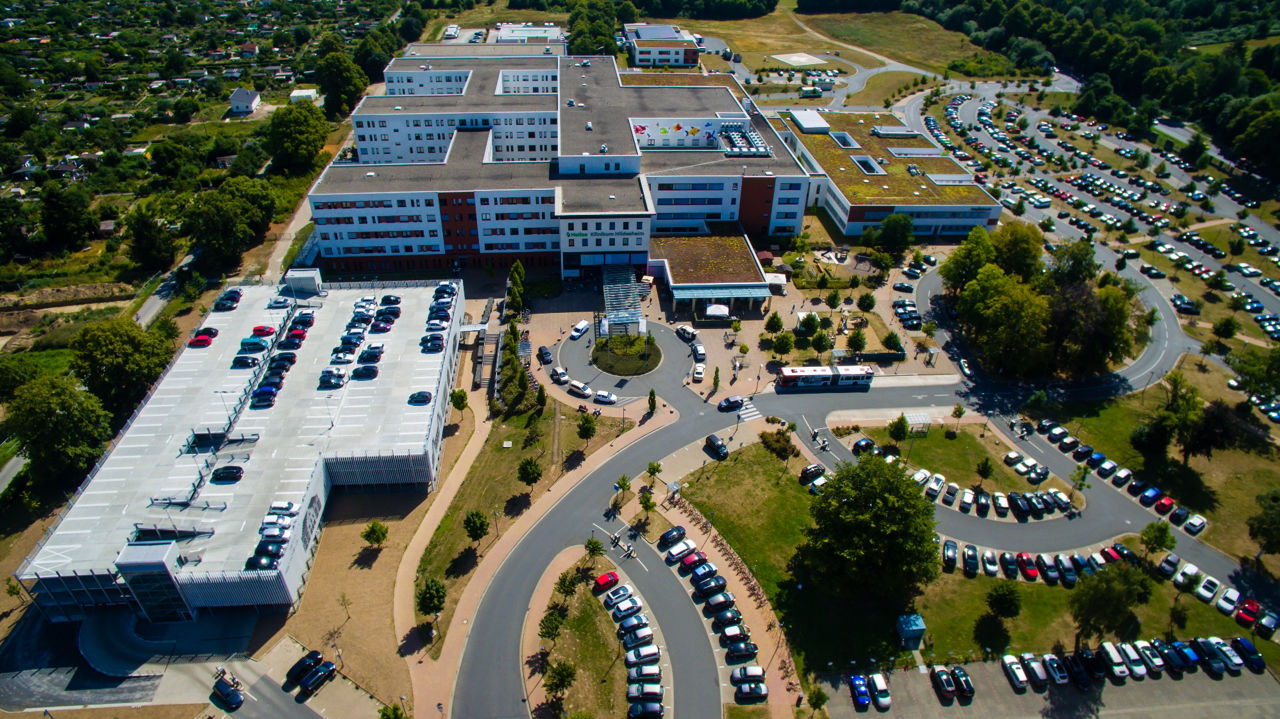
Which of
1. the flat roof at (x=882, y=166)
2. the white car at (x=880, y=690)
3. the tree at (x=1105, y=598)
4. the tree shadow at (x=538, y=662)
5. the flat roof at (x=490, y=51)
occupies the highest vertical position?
→ the flat roof at (x=490, y=51)

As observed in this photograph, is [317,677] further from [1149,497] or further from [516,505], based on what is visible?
[1149,497]

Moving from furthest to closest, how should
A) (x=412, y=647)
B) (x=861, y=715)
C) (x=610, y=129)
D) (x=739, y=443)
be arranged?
(x=610, y=129), (x=739, y=443), (x=412, y=647), (x=861, y=715)

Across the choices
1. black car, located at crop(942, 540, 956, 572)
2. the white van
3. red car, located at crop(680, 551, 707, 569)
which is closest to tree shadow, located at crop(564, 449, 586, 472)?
red car, located at crop(680, 551, 707, 569)

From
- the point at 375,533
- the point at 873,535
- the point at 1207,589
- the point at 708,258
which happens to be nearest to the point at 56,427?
the point at 375,533

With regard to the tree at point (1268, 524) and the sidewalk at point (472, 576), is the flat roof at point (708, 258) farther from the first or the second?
the tree at point (1268, 524)

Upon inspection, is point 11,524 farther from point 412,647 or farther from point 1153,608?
point 1153,608

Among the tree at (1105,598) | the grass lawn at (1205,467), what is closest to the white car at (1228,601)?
the grass lawn at (1205,467)

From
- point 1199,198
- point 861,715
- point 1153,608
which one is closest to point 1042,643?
point 1153,608
